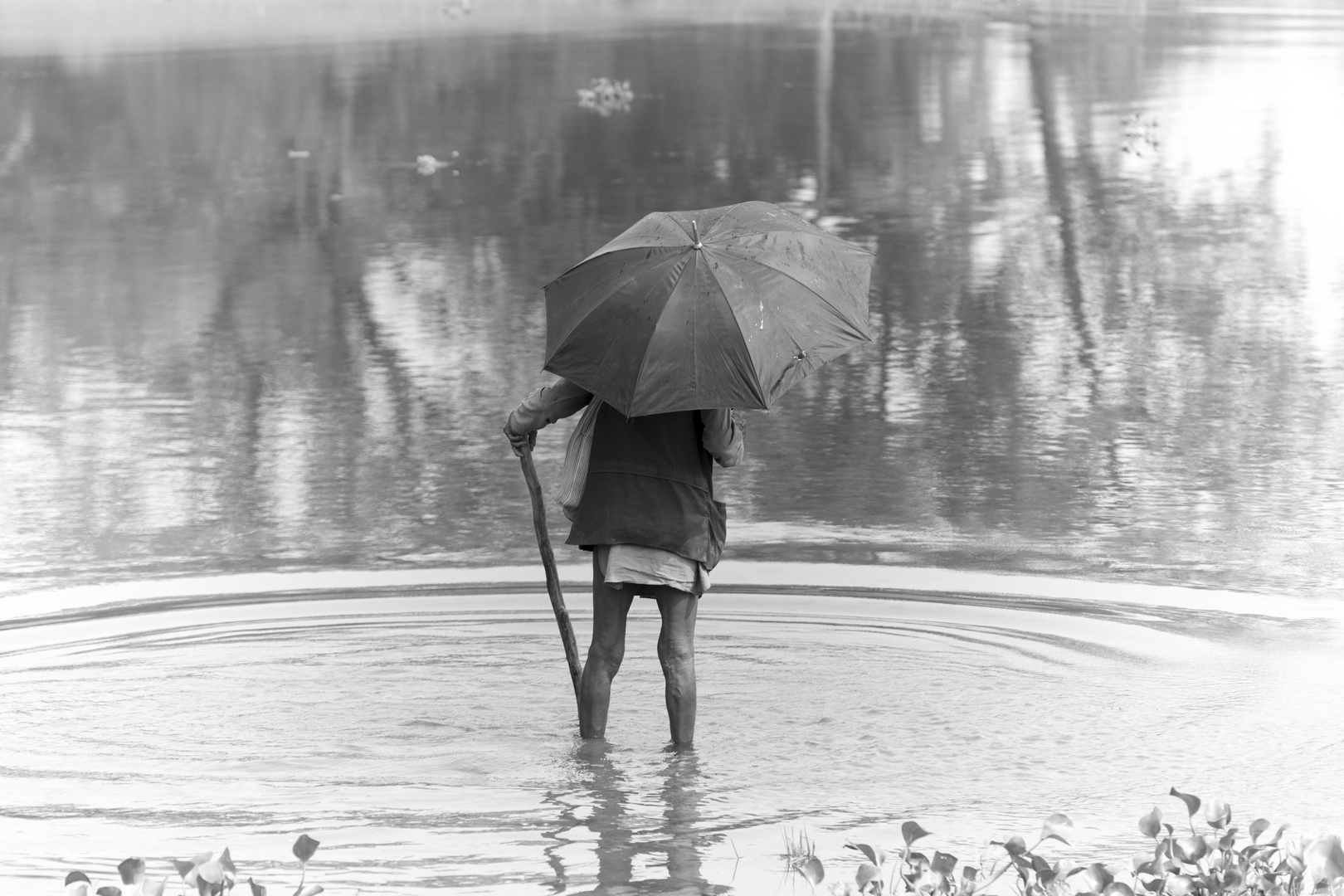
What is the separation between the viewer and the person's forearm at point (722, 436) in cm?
522

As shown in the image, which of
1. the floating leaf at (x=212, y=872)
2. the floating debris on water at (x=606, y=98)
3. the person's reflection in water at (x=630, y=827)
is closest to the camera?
the floating leaf at (x=212, y=872)

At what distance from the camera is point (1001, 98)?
2088 cm

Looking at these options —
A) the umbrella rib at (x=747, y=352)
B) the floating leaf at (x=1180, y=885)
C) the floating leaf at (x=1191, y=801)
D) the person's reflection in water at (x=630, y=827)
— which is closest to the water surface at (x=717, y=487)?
the person's reflection in water at (x=630, y=827)

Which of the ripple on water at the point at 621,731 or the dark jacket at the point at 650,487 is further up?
the dark jacket at the point at 650,487

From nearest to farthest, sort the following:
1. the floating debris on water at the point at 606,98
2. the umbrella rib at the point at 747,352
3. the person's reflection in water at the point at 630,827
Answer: the person's reflection in water at the point at 630,827 → the umbrella rib at the point at 747,352 → the floating debris on water at the point at 606,98

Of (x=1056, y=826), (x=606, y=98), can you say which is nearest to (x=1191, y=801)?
(x=1056, y=826)

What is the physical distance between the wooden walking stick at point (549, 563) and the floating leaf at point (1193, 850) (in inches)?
82.1

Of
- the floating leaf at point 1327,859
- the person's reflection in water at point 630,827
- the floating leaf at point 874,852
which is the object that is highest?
the floating leaf at point 1327,859

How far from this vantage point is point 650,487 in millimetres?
5297

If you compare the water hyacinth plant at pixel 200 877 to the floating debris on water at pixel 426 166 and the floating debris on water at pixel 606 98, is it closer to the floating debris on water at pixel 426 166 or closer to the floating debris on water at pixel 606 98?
the floating debris on water at pixel 426 166

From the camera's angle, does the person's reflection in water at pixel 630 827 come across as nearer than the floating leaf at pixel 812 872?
No

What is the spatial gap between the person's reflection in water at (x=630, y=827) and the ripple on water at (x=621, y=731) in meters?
0.01

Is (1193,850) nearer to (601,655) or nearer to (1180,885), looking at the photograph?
(1180,885)

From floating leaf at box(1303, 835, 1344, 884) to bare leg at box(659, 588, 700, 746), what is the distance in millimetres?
1957
